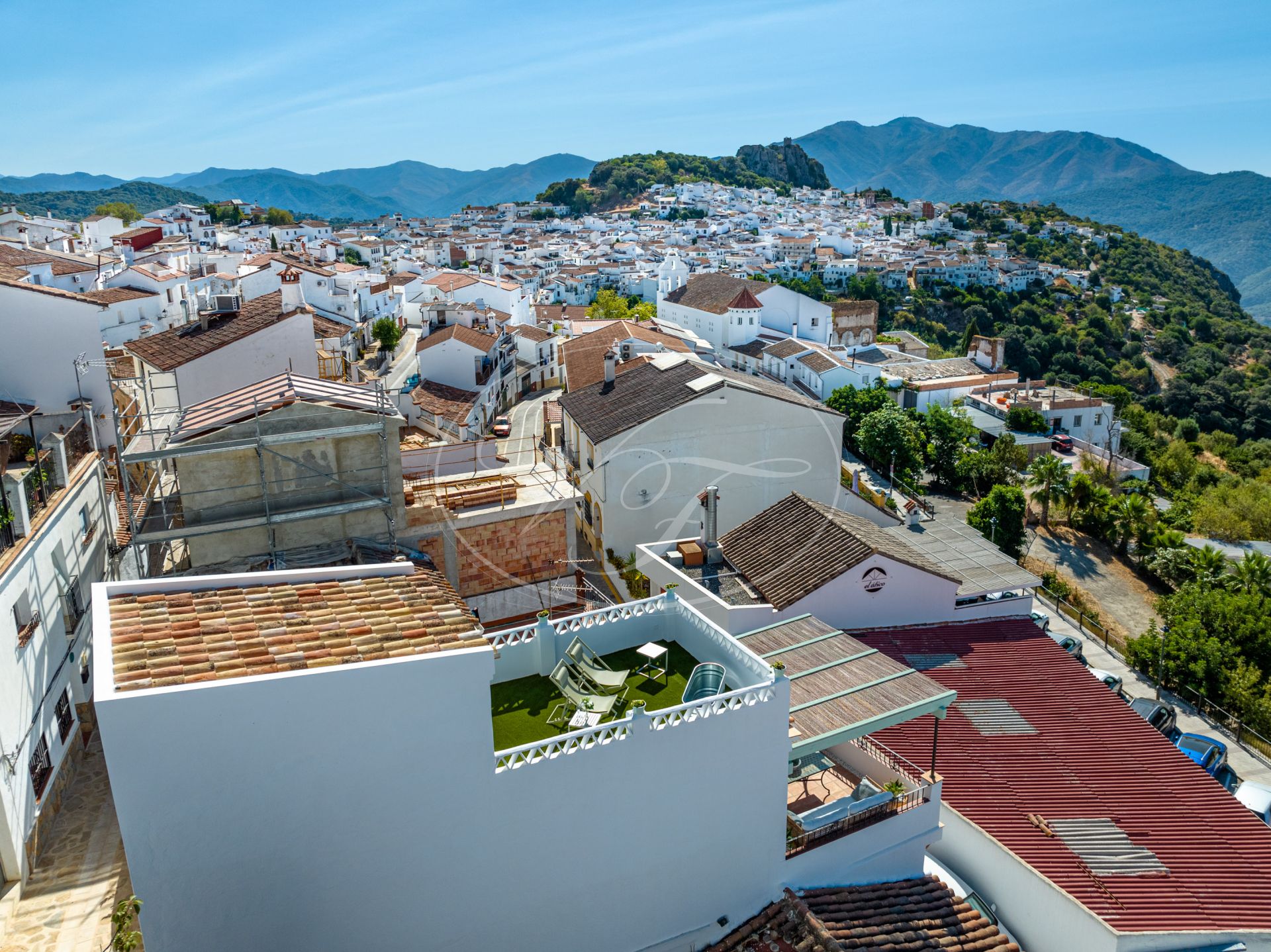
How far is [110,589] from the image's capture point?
993 cm

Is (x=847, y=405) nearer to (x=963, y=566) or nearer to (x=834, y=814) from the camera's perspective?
(x=963, y=566)

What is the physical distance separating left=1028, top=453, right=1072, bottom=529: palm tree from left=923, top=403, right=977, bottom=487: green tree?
419cm

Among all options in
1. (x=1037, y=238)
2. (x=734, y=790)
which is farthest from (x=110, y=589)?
(x=1037, y=238)

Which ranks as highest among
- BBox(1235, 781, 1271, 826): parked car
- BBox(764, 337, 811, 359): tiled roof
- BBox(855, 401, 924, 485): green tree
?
BBox(764, 337, 811, 359): tiled roof

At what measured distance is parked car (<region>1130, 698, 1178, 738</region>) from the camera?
2061 centimetres

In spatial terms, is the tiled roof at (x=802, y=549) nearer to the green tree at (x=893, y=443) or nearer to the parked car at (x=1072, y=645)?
the parked car at (x=1072, y=645)

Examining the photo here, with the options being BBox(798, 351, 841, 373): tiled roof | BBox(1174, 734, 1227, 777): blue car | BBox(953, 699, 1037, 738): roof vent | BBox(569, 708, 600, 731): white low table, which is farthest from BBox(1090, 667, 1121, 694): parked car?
BBox(798, 351, 841, 373): tiled roof

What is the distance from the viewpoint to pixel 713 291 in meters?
67.6

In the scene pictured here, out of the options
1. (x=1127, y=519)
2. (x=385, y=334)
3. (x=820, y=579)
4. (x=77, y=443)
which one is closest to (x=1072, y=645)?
(x=820, y=579)

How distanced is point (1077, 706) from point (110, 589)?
1597 cm

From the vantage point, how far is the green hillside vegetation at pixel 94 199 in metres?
140

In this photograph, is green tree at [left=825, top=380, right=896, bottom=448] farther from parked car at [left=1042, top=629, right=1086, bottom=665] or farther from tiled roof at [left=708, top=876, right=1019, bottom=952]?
tiled roof at [left=708, top=876, right=1019, bottom=952]

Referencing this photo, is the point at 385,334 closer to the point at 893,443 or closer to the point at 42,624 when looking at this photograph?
the point at 893,443

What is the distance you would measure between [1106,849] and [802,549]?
23.5 feet
